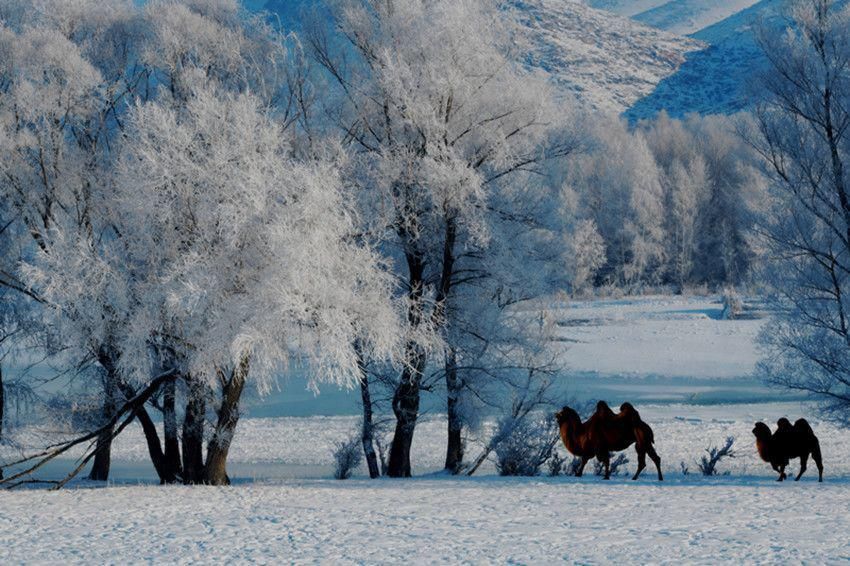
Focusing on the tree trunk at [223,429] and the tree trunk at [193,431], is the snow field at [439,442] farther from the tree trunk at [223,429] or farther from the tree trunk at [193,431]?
the tree trunk at [223,429]

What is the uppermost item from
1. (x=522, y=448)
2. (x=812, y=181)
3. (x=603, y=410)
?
(x=812, y=181)

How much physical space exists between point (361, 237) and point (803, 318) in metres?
8.78

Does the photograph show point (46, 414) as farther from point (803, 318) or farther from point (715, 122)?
point (715, 122)

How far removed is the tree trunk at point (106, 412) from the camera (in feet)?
47.8

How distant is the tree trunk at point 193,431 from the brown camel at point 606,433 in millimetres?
5923

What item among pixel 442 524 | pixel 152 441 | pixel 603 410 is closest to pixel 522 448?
pixel 603 410

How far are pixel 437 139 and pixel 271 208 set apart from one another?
4.03 meters

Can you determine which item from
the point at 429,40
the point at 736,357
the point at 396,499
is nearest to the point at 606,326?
the point at 736,357

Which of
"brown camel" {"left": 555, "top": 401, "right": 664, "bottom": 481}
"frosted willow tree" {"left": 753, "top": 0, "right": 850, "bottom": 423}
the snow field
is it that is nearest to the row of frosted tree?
"frosted willow tree" {"left": 753, "top": 0, "right": 850, "bottom": 423}

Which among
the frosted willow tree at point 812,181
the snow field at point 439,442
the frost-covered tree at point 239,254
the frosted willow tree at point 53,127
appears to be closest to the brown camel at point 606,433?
the frost-covered tree at point 239,254

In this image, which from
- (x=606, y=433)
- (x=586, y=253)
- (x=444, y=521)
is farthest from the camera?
(x=586, y=253)

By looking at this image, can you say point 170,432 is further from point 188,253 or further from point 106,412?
point 188,253

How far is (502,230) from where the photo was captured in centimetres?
1652

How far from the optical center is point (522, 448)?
16375 mm
